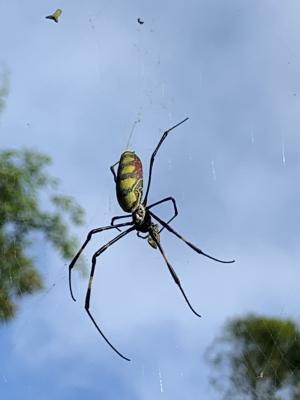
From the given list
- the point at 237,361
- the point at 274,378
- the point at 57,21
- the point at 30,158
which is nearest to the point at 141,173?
the point at 57,21

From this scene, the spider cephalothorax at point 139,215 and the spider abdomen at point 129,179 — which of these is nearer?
the spider abdomen at point 129,179

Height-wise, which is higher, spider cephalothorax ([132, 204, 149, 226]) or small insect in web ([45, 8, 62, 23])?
small insect in web ([45, 8, 62, 23])

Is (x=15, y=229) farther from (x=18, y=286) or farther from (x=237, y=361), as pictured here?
(x=237, y=361)

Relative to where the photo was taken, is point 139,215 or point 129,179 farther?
point 139,215

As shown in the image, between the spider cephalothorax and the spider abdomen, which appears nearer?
the spider abdomen

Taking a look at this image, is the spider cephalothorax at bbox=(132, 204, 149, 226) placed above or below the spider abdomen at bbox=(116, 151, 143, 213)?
above

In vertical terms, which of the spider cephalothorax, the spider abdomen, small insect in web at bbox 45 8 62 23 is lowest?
the spider abdomen

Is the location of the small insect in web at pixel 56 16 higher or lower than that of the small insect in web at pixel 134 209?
higher

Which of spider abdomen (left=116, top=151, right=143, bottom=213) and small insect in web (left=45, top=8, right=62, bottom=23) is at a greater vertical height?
small insect in web (left=45, top=8, right=62, bottom=23)
